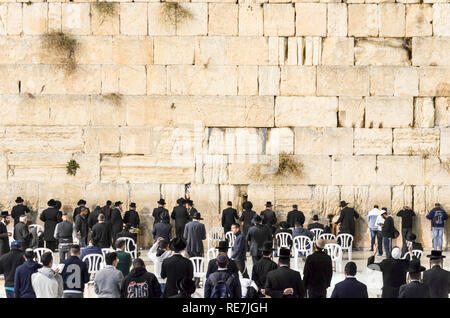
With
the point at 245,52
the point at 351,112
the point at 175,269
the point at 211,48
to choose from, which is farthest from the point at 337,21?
the point at 175,269

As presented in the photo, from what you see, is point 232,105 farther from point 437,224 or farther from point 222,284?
point 222,284

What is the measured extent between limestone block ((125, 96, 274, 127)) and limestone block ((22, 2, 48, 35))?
10.3 ft

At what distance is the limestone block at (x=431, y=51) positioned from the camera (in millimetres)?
22672

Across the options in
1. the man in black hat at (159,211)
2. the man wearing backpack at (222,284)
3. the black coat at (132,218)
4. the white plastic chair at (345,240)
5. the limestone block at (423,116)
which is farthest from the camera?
the limestone block at (423,116)

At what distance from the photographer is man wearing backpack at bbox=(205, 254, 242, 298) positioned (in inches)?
442

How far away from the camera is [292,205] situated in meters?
22.4

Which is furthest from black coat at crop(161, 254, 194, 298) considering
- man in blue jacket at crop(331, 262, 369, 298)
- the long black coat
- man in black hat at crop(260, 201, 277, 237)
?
man in black hat at crop(260, 201, 277, 237)

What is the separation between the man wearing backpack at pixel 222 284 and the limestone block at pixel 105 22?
12627 mm

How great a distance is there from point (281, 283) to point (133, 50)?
12.4 m

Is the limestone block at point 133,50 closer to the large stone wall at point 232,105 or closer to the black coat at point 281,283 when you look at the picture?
the large stone wall at point 232,105

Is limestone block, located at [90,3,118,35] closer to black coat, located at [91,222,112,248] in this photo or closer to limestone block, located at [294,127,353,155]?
limestone block, located at [294,127,353,155]

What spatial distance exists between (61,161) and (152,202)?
2715 mm

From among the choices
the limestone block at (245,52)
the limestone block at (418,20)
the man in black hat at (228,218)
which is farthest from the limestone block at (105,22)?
the limestone block at (418,20)

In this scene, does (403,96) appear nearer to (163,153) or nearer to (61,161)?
(163,153)
